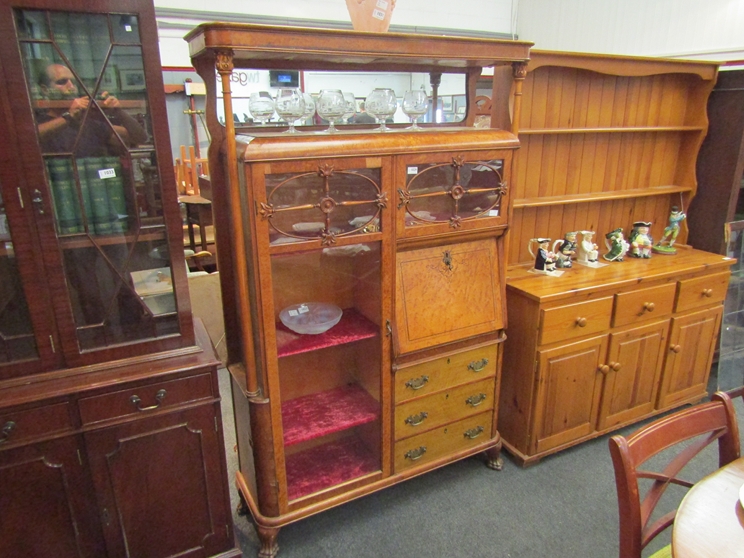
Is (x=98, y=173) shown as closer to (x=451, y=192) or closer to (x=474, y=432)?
(x=451, y=192)

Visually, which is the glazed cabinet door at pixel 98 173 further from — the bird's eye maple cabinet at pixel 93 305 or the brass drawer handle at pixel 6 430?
the brass drawer handle at pixel 6 430

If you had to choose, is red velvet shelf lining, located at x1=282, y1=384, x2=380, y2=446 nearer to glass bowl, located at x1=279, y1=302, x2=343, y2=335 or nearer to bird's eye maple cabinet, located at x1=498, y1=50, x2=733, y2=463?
glass bowl, located at x1=279, y1=302, x2=343, y2=335

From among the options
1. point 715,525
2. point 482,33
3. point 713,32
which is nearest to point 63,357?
point 715,525

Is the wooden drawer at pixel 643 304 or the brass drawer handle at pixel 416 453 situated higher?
the wooden drawer at pixel 643 304

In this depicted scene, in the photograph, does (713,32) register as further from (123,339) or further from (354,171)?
(123,339)

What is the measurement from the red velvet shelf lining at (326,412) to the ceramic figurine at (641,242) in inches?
66.9

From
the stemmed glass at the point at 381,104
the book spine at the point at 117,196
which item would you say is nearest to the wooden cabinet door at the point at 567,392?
the stemmed glass at the point at 381,104

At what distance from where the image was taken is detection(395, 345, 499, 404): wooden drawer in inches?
80.4

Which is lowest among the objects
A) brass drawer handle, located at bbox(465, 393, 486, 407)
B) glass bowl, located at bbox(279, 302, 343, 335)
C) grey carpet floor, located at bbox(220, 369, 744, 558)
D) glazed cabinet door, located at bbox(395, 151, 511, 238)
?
grey carpet floor, located at bbox(220, 369, 744, 558)

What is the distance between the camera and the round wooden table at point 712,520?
98cm

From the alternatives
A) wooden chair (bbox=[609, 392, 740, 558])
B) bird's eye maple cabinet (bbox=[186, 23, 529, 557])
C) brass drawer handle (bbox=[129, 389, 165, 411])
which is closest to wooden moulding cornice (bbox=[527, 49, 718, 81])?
bird's eye maple cabinet (bbox=[186, 23, 529, 557])

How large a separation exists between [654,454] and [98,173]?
1.71 metres

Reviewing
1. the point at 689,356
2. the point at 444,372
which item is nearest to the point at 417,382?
the point at 444,372

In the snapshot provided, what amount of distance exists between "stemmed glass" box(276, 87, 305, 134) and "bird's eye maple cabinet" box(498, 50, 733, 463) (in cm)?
95
